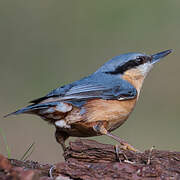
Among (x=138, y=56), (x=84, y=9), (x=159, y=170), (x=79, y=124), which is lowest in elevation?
(x=159, y=170)

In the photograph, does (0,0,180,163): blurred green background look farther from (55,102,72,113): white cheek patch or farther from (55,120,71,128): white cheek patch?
(55,102,72,113): white cheek patch

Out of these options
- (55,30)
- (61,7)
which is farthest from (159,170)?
(61,7)

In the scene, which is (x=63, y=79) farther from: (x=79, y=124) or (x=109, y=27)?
(x=79, y=124)

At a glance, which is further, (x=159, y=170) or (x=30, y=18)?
(x=30, y=18)

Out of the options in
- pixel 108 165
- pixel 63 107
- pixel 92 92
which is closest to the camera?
pixel 108 165

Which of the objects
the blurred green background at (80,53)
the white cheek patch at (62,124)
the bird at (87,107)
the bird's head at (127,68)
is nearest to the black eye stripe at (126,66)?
the bird's head at (127,68)

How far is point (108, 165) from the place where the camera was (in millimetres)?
5426

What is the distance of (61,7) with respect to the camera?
14117 mm

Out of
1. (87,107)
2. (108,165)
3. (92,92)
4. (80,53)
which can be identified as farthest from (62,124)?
(80,53)

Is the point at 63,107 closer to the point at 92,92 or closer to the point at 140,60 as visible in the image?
the point at 92,92

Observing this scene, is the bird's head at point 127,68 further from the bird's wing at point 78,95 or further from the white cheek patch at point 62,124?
the white cheek patch at point 62,124

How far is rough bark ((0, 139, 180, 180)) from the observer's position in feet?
17.3

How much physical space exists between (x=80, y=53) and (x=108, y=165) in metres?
7.30

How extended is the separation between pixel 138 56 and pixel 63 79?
5.06 m
